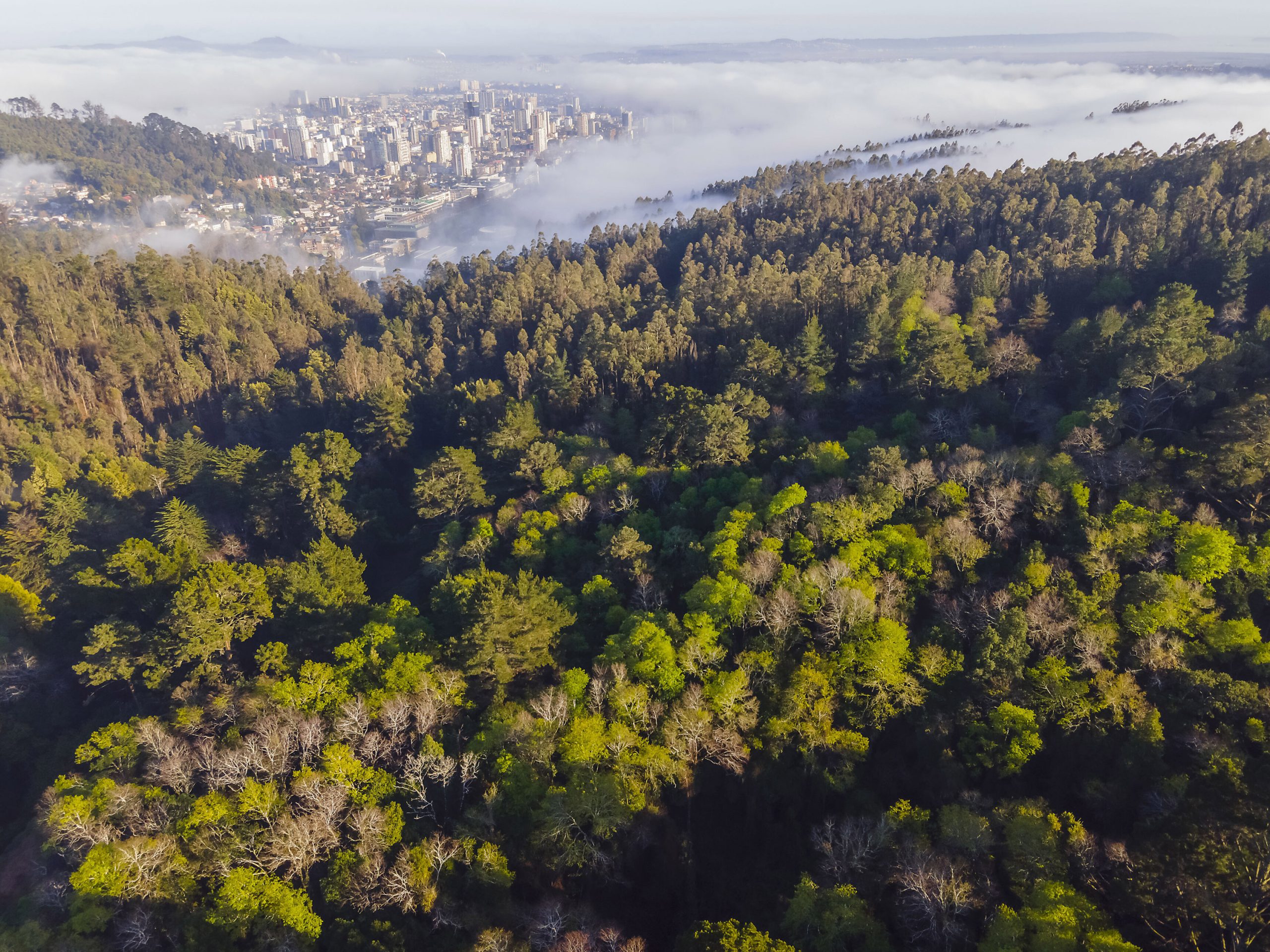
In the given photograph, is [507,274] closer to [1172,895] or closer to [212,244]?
[1172,895]

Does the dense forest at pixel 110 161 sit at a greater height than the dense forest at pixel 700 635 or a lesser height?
greater

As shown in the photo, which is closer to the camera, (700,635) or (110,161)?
(700,635)

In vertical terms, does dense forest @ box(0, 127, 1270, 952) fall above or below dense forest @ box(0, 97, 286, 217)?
below

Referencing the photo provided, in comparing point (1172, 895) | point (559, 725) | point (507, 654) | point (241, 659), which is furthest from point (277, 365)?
point (1172, 895)

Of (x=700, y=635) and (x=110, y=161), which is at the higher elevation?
(x=110, y=161)
